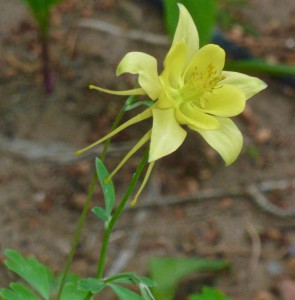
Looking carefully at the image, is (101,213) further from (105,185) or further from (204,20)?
(204,20)

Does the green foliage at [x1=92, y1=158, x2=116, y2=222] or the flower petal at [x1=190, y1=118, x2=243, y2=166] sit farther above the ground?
the flower petal at [x1=190, y1=118, x2=243, y2=166]

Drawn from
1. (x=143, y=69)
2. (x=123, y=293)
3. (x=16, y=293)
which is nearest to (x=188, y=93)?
(x=143, y=69)

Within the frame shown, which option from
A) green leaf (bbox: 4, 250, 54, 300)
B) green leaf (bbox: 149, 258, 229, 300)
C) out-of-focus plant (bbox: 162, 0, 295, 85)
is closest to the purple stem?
out-of-focus plant (bbox: 162, 0, 295, 85)

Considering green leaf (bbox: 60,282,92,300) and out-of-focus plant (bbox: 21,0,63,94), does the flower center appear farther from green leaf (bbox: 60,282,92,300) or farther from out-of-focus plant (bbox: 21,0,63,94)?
out-of-focus plant (bbox: 21,0,63,94)

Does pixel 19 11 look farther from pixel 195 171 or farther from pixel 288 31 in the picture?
pixel 288 31

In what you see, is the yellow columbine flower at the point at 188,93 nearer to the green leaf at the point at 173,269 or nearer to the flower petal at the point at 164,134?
the flower petal at the point at 164,134

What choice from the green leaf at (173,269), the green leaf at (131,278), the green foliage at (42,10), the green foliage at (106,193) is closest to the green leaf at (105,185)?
the green foliage at (106,193)
